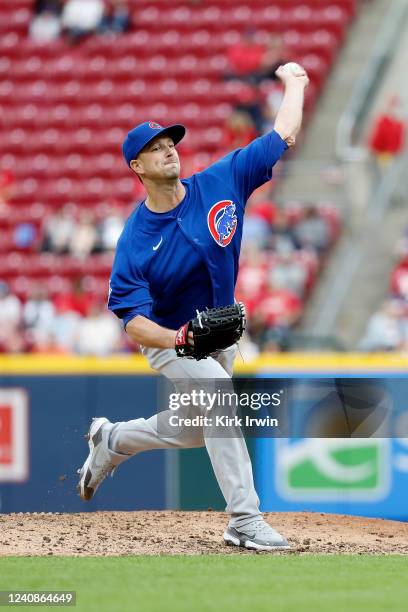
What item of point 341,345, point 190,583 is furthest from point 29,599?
point 341,345

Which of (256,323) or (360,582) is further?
(256,323)

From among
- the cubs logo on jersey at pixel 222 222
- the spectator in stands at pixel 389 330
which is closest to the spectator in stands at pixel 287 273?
the spectator in stands at pixel 389 330

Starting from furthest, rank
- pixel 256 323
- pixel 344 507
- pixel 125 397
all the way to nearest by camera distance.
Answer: pixel 256 323 → pixel 125 397 → pixel 344 507

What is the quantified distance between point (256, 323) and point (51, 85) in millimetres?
6777

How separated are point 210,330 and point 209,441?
611 millimetres

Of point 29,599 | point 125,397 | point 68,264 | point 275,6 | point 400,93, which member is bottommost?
point 29,599

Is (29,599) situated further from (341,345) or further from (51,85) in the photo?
(51,85)

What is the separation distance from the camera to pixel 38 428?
9.27 metres

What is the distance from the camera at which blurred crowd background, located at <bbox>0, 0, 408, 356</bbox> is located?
39.9 feet

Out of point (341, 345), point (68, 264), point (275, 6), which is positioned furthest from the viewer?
point (275, 6)

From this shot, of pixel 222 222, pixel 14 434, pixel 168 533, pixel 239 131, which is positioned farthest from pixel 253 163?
pixel 239 131

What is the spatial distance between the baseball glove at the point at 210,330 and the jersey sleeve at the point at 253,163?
65 cm

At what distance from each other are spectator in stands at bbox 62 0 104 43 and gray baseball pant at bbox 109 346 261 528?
11.7 meters

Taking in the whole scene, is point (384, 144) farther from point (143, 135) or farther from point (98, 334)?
point (143, 135)
